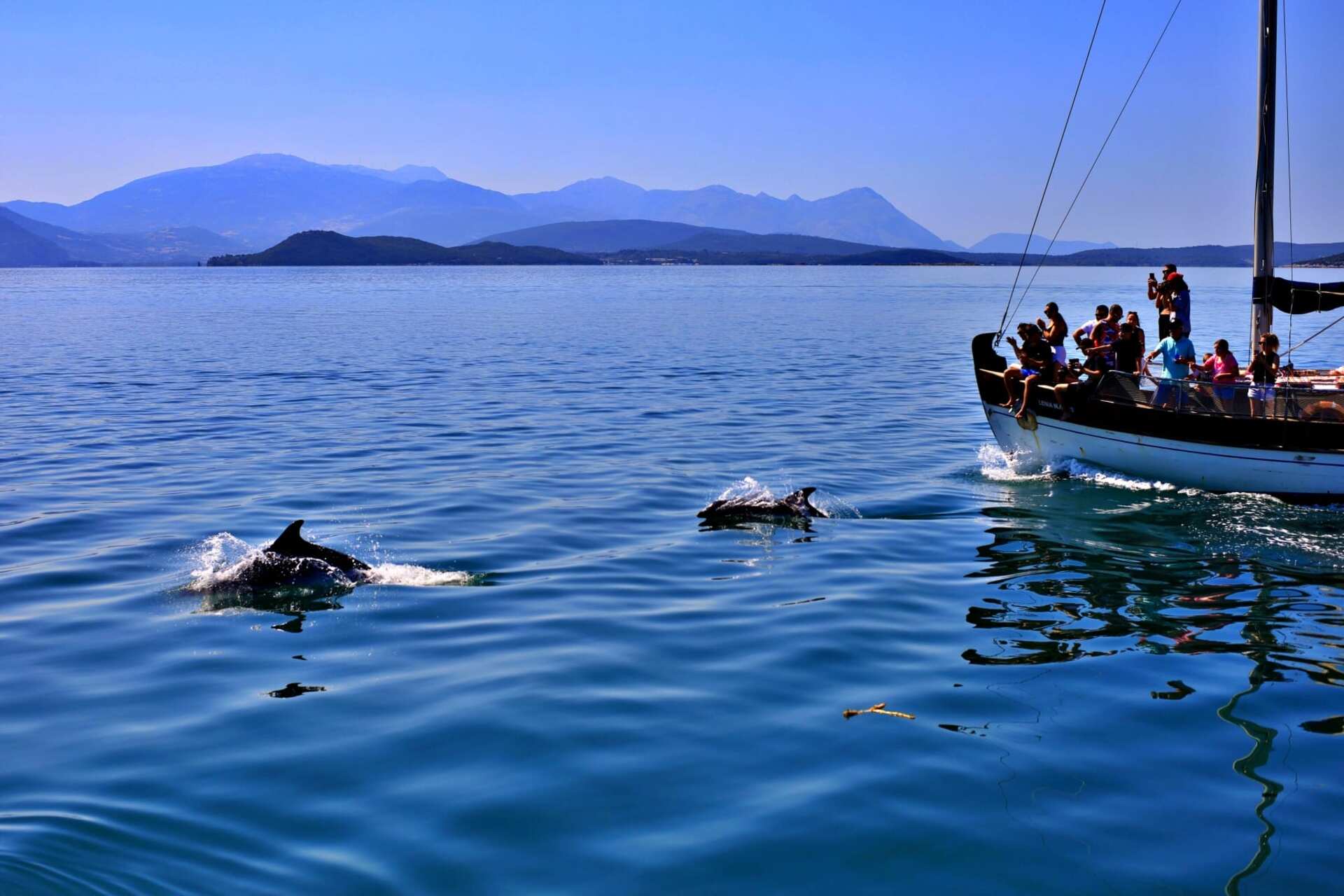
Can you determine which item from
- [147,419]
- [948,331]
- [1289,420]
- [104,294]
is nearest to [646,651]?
[1289,420]

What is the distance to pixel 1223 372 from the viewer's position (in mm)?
20047

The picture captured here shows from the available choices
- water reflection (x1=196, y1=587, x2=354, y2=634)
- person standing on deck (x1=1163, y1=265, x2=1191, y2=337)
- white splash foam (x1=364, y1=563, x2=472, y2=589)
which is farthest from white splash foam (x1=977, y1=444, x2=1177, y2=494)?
water reflection (x1=196, y1=587, x2=354, y2=634)

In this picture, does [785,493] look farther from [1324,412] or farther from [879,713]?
[879,713]

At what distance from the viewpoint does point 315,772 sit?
8.20m

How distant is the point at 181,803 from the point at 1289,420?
1723 cm

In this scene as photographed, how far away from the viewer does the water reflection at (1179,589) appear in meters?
10.6

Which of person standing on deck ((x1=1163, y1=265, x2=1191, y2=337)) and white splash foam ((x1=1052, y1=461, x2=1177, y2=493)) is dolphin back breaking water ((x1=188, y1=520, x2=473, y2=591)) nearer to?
white splash foam ((x1=1052, y1=461, x2=1177, y2=493))

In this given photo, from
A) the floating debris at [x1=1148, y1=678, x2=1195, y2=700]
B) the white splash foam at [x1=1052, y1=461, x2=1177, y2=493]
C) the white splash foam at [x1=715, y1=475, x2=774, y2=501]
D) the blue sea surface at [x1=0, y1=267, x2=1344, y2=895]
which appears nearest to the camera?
the blue sea surface at [x1=0, y1=267, x2=1344, y2=895]

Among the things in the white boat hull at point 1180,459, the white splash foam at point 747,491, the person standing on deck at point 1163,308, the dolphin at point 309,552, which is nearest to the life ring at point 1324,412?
the white boat hull at point 1180,459

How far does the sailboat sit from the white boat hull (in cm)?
2

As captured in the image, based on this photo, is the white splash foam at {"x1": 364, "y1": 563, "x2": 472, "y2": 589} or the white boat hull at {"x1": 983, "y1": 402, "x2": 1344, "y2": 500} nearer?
the white splash foam at {"x1": 364, "y1": 563, "x2": 472, "y2": 589}

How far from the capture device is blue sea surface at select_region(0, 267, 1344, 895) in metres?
7.08

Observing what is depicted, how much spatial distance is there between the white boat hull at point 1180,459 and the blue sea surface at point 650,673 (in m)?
0.33

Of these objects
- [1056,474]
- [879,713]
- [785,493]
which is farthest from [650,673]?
[1056,474]
